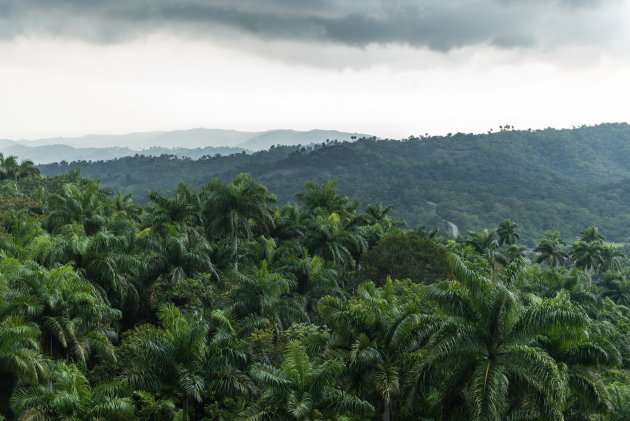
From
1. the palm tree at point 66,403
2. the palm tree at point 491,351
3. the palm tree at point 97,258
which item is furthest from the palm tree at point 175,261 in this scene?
the palm tree at point 491,351

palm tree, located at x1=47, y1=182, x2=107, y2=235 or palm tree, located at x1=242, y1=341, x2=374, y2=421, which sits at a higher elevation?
palm tree, located at x1=47, y1=182, x2=107, y2=235

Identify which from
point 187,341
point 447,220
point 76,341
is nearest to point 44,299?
point 76,341

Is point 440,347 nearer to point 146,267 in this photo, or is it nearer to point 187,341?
point 187,341

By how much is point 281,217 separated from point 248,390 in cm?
3119

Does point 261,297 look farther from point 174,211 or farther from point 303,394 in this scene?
point 174,211

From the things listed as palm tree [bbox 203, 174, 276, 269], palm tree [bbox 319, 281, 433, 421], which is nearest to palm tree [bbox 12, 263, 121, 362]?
palm tree [bbox 319, 281, 433, 421]

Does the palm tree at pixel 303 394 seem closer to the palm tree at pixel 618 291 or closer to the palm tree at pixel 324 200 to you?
A: the palm tree at pixel 324 200

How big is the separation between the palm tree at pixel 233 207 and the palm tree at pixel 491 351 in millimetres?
24788

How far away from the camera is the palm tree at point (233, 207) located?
38.9 metres

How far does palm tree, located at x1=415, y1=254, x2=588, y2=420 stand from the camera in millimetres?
13883

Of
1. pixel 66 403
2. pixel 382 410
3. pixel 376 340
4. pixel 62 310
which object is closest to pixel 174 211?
pixel 62 310

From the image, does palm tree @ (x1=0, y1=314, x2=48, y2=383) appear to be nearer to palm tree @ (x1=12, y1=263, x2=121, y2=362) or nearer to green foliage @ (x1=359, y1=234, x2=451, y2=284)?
palm tree @ (x1=12, y1=263, x2=121, y2=362)

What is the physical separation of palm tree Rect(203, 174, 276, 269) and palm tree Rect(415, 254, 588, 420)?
24.8 meters

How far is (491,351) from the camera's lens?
1488 cm
